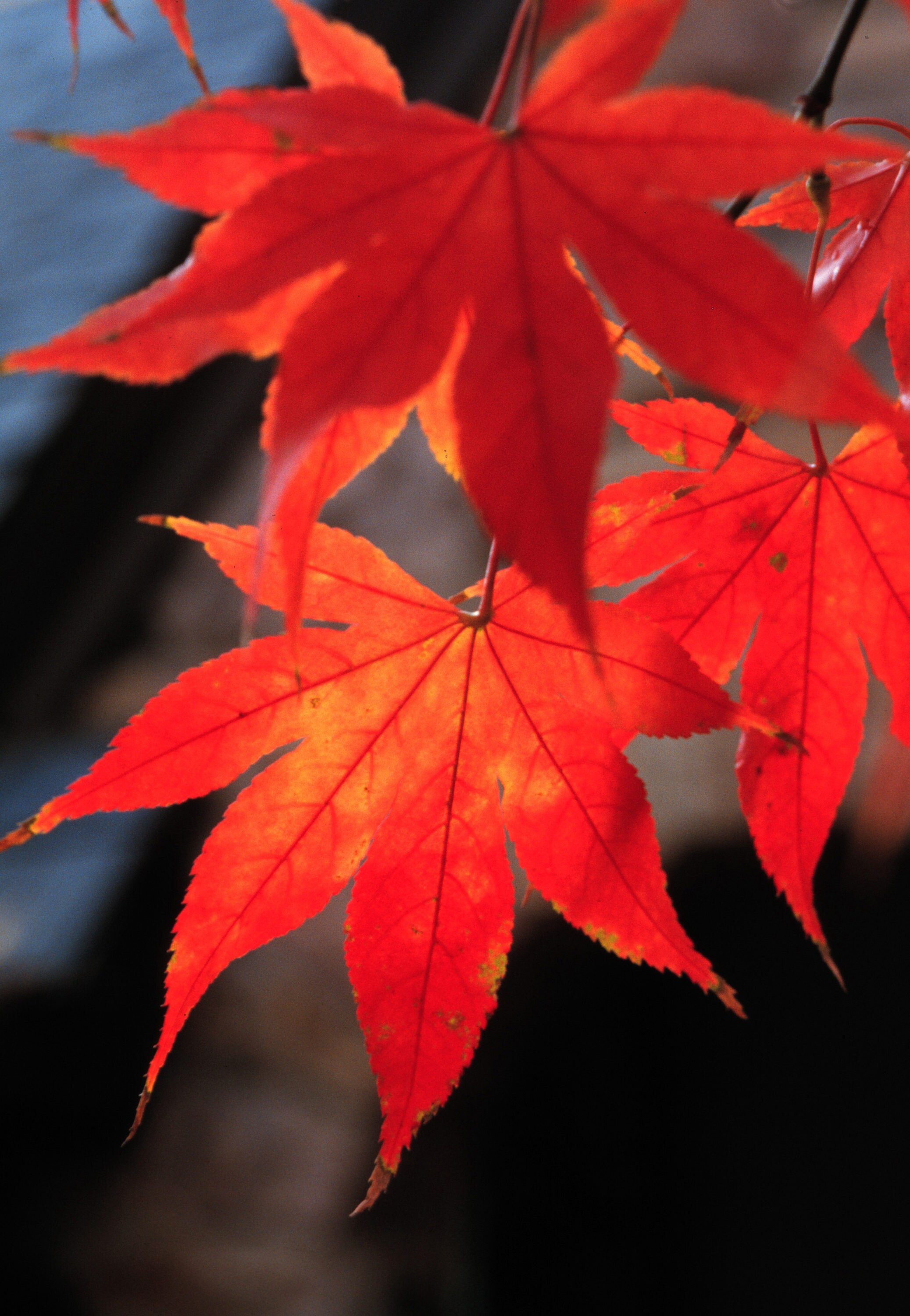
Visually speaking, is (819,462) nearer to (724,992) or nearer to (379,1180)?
(724,992)

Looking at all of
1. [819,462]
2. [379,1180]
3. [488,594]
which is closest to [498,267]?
[488,594]

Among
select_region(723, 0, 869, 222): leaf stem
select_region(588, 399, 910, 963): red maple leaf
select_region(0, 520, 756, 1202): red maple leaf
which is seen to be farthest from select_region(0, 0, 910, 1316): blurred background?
select_region(723, 0, 869, 222): leaf stem

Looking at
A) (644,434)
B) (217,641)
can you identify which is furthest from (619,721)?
(217,641)

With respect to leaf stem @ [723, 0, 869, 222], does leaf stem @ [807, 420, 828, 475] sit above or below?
below

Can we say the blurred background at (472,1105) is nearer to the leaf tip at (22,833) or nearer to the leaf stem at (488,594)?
the leaf stem at (488,594)

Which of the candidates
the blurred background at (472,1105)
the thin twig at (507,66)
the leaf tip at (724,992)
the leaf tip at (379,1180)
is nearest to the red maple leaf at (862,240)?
the thin twig at (507,66)

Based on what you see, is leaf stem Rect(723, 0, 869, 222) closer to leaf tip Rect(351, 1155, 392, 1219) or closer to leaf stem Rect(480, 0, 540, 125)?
leaf stem Rect(480, 0, 540, 125)
